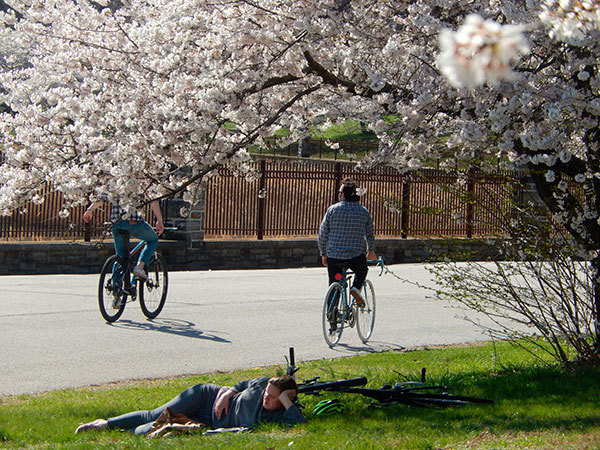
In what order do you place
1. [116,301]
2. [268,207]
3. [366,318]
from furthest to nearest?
[268,207]
[116,301]
[366,318]

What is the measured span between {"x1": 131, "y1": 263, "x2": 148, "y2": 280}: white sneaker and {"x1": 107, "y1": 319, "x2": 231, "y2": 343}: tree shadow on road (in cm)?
63

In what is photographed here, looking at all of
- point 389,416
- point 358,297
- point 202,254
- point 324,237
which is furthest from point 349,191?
point 202,254

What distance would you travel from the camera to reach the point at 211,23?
871 cm

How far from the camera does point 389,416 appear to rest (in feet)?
19.6

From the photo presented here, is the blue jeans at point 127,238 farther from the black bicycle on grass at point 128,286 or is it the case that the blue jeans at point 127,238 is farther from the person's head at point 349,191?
the person's head at point 349,191

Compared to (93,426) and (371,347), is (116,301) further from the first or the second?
(93,426)

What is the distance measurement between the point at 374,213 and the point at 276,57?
14727mm

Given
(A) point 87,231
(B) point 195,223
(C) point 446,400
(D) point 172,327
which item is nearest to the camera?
(C) point 446,400

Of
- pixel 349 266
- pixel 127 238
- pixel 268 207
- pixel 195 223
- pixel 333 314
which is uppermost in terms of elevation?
pixel 268 207

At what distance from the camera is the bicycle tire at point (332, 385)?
20.0 feet

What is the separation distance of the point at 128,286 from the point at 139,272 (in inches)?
10.0

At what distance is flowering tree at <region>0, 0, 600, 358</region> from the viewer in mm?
6867

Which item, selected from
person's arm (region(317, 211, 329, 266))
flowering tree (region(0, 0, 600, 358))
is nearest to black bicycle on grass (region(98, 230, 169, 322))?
flowering tree (region(0, 0, 600, 358))

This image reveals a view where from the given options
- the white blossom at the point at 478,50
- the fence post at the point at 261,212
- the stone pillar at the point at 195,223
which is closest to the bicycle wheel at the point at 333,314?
the white blossom at the point at 478,50
